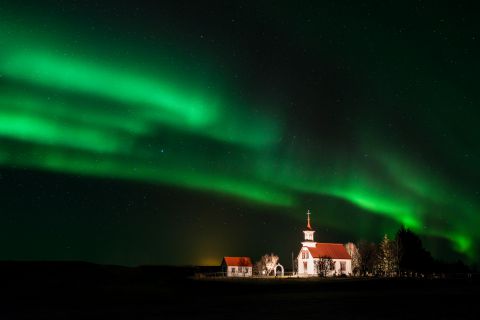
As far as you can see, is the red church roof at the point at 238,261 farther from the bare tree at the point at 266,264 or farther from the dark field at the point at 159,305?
the dark field at the point at 159,305

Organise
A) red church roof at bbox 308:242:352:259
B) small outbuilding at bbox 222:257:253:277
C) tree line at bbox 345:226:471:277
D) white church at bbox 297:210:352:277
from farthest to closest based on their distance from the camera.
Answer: small outbuilding at bbox 222:257:253:277
red church roof at bbox 308:242:352:259
white church at bbox 297:210:352:277
tree line at bbox 345:226:471:277

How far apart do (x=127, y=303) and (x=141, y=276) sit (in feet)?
85.0

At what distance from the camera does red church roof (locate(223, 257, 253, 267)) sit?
147 metres

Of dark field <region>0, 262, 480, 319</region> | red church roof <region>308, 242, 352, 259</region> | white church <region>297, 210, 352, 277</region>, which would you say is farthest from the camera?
red church roof <region>308, 242, 352, 259</region>

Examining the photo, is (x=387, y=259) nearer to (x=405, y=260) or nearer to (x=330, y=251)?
(x=405, y=260)

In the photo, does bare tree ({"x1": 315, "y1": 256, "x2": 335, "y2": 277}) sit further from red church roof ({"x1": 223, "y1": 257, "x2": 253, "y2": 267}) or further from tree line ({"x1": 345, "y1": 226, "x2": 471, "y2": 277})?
red church roof ({"x1": 223, "y1": 257, "x2": 253, "y2": 267})

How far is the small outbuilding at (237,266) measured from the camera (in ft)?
474

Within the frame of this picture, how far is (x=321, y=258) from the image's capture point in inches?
5153

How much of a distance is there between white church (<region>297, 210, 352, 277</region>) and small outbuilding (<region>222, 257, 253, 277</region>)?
15517mm

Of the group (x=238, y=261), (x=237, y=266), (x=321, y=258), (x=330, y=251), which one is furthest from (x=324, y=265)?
(x=238, y=261)

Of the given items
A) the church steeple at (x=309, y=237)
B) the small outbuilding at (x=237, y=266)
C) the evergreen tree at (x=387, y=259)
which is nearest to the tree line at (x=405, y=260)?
the evergreen tree at (x=387, y=259)

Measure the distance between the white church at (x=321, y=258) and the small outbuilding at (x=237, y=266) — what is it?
15.5 meters

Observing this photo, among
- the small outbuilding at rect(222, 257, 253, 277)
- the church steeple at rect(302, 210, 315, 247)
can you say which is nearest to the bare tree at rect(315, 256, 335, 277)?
the church steeple at rect(302, 210, 315, 247)

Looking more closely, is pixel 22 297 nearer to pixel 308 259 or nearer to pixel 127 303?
pixel 127 303
